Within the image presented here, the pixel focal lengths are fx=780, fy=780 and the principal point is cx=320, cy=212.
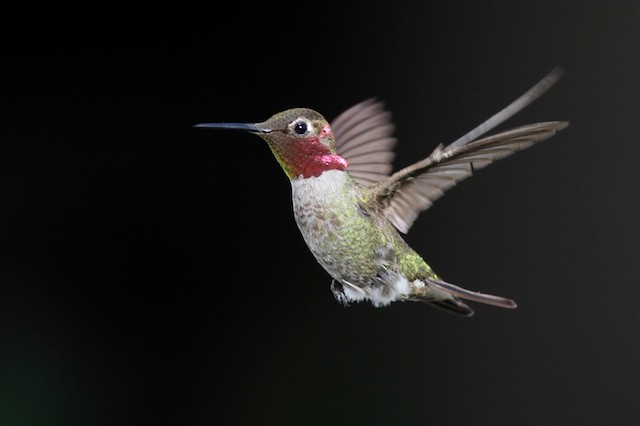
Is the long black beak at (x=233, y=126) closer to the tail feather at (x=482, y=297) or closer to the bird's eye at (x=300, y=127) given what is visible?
the bird's eye at (x=300, y=127)

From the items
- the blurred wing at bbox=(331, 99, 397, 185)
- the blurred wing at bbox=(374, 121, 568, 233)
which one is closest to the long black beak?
the blurred wing at bbox=(374, 121, 568, 233)

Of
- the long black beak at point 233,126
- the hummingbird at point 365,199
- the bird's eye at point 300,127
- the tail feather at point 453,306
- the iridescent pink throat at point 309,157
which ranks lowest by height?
the tail feather at point 453,306

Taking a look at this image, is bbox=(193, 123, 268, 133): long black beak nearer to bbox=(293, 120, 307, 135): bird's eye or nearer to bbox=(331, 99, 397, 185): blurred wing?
bbox=(293, 120, 307, 135): bird's eye

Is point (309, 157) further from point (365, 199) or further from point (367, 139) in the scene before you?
point (367, 139)

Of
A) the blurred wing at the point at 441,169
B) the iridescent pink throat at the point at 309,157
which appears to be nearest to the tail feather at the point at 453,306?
the blurred wing at the point at 441,169

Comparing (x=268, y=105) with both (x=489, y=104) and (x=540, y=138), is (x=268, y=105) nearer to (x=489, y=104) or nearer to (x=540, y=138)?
(x=489, y=104)

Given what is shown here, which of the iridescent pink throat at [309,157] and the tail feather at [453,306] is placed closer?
the iridescent pink throat at [309,157]

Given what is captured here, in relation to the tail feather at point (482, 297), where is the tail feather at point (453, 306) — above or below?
below
